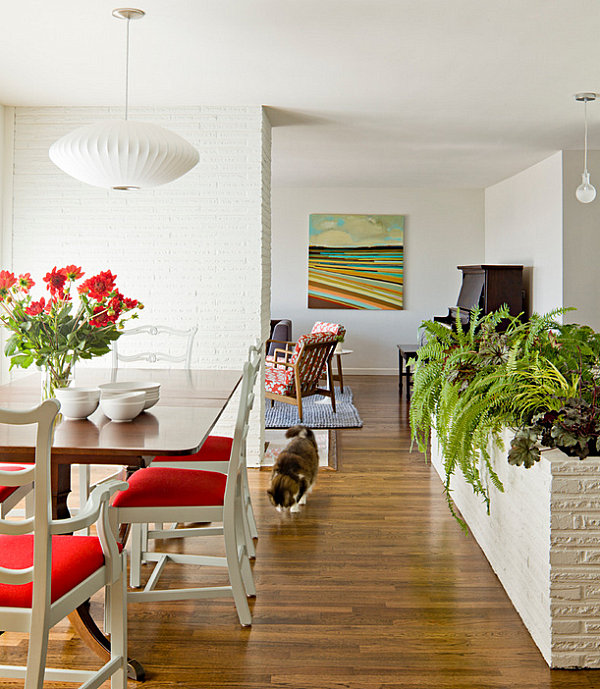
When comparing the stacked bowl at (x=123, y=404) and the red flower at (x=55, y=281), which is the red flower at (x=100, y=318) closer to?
the red flower at (x=55, y=281)

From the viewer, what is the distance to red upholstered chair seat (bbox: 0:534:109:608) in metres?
1.68

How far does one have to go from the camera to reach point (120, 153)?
2848mm

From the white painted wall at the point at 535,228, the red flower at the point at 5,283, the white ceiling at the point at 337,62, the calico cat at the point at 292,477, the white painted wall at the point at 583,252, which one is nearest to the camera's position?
the red flower at the point at 5,283

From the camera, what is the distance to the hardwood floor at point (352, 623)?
2.22 meters

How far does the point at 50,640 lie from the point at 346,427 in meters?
3.93

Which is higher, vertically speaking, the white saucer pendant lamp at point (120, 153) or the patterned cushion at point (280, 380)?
the white saucer pendant lamp at point (120, 153)

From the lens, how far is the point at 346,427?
6.16 meters

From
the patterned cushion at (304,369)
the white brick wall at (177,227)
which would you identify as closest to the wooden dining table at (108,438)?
the white brick wall at (177,227)

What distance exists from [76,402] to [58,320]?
29cm

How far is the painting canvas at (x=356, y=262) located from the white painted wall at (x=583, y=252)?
3312 millimetres

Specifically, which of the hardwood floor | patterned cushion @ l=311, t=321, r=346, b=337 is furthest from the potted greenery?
patterned cushion @ l=311, t=321, r=346, b=337

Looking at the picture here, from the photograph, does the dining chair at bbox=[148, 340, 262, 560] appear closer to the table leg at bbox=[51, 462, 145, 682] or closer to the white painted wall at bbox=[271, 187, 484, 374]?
the table leg at bbox=[51, 462, 145, 682]

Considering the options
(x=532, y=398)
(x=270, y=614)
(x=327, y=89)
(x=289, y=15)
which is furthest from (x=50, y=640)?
(x=327, y=89)

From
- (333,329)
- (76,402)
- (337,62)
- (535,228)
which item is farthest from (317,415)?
(76,402)
